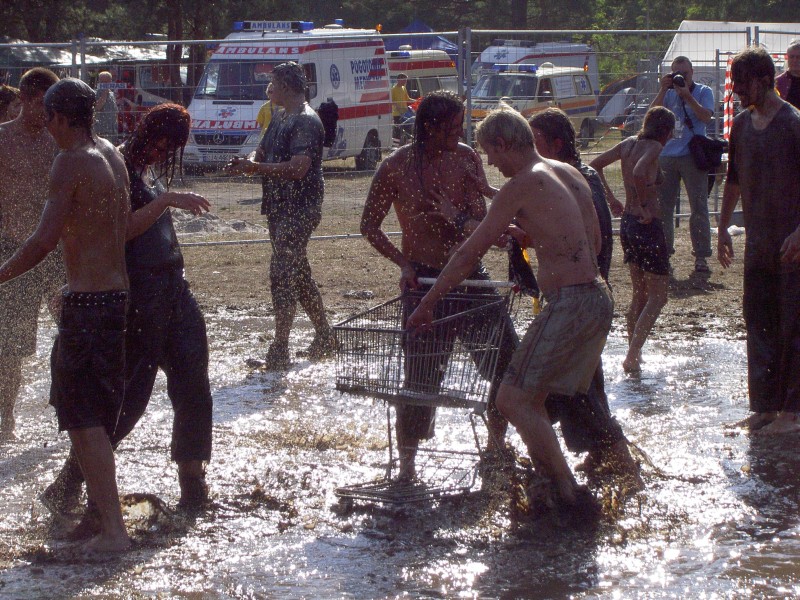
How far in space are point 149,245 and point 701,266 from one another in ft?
24.0

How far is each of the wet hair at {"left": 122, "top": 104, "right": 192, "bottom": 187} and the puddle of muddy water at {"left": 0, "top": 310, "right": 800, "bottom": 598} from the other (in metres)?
1.60

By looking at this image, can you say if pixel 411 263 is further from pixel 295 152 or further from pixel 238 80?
pixel 238 80

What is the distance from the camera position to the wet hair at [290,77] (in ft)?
25.3

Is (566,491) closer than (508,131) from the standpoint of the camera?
No

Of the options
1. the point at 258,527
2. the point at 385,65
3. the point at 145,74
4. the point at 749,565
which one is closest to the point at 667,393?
the point at 749,565

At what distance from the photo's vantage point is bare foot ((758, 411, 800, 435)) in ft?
19.7

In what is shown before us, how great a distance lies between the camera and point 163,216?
4.95 m

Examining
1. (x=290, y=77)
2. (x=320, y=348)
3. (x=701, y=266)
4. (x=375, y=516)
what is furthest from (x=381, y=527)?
(x=701, y=266)

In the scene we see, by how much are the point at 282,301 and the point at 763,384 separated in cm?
341

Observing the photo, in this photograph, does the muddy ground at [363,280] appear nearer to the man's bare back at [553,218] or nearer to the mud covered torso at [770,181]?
the mud covered torso at [770,181]

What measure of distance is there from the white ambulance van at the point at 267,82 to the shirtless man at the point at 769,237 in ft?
28.3

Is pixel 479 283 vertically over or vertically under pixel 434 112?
under

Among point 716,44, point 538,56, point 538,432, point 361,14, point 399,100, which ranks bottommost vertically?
point 538,432

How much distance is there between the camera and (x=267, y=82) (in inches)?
664
